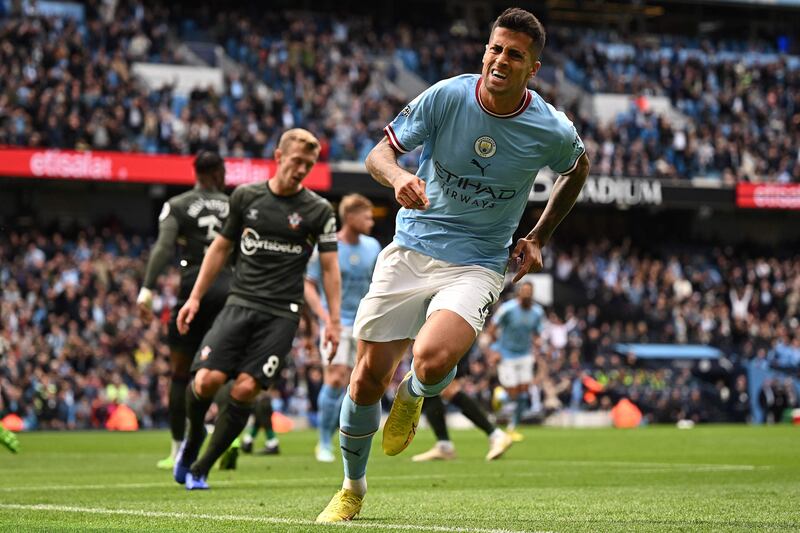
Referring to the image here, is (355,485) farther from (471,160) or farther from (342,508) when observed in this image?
(471,160)

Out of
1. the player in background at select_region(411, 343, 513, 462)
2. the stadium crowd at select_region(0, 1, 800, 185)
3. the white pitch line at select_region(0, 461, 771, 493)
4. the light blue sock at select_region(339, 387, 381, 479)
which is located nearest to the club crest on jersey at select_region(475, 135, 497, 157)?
the light blue sock at select_region(339, 387, 381, 479)

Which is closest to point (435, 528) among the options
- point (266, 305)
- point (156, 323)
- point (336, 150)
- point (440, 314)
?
point (440, 314)

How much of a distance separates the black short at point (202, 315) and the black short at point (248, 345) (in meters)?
1.65

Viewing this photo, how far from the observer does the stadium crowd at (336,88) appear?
104ft

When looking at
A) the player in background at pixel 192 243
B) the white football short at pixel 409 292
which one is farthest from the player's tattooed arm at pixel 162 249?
the white football short at pixel 409 292

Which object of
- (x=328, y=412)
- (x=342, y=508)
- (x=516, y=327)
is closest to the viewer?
(x=342, y=508)

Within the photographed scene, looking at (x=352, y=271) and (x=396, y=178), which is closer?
(x=396, y=178)

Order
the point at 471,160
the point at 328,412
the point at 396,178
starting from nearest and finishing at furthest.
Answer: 1. the point at 396,178
2. the point at 471,160
3. the point at 328,412

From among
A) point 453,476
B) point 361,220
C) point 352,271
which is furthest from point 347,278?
point 453,476

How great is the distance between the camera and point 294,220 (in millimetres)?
9203

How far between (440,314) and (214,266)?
2.92 meters

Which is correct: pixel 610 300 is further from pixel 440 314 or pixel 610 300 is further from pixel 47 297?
pixel 440 314

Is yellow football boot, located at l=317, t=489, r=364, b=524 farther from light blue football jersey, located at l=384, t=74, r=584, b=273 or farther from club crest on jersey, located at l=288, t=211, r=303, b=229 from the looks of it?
club crest on jersey, located at l=288, t=211, r=303, b=229

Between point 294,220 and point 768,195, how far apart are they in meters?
32.6
